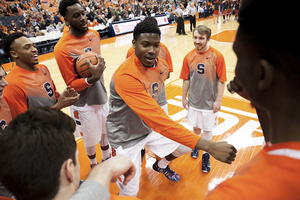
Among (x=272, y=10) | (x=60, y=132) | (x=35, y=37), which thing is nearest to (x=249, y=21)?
(x=272, y=10)

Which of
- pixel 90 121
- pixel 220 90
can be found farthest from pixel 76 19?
pixel 220 90

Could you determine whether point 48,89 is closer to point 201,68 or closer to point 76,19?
point 76,19

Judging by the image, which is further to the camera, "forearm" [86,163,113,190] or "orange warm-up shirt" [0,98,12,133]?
"orange warm-up shirt" [0,98,12,133]

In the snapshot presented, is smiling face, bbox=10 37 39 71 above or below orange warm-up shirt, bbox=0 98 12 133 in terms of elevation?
above

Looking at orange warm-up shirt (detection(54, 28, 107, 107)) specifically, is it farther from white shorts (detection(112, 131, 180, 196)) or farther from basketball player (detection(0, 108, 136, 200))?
basketball player (detection(0, 108, 136, 200))

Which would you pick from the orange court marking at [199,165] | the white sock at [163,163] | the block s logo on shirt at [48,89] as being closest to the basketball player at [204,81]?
the orange court marking at [199,165]

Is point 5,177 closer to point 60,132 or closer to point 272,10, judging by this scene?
point 60,132

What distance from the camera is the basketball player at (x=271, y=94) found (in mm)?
544

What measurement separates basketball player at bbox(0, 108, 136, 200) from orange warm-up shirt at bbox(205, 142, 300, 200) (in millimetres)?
504

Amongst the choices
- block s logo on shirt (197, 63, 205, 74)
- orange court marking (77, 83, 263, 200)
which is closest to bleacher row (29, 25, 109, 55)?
orange court marking (77, 83, 263, 200)

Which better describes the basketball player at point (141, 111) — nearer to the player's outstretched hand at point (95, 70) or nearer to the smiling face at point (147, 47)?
the smiling face at point (147, 47)

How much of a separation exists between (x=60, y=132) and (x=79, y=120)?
7.18ft

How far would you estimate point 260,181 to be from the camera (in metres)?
0.58

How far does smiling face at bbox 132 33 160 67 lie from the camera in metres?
2.09
